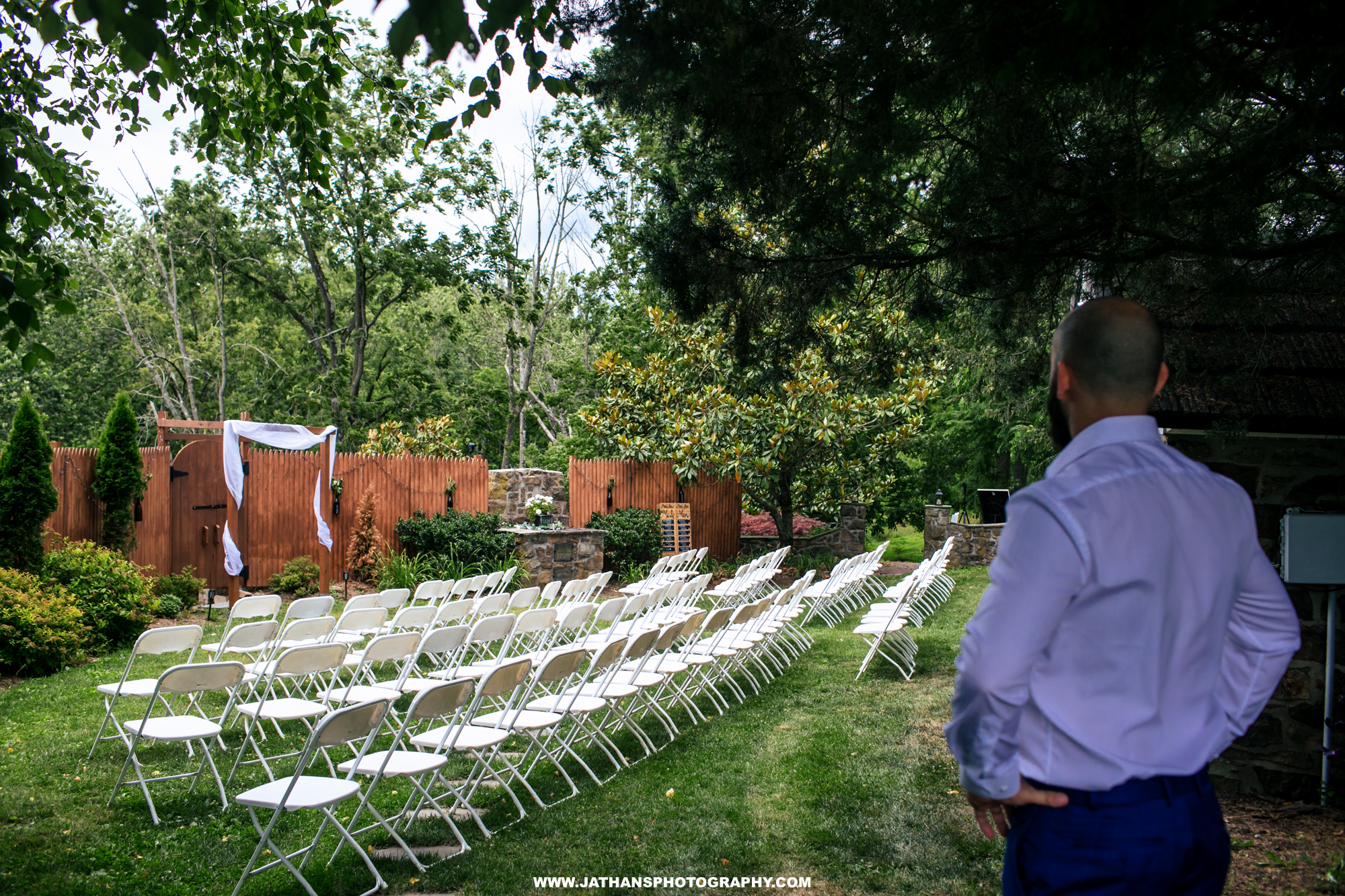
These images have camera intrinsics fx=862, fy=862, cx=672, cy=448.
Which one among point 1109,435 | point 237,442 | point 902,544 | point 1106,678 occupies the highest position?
point 1109,435

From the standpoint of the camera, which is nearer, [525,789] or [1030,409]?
[525,789]

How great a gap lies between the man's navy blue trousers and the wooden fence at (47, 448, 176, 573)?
9770 millimetres

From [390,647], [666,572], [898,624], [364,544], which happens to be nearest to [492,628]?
[390,647]

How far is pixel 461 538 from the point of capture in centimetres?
1212

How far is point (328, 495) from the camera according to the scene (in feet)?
38.8

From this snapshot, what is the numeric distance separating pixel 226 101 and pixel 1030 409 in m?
10.3

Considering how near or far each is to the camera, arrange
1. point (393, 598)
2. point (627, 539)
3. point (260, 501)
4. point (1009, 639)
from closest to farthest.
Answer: point (1009, 639), point (393, 598), point (260, 501), point (627, 539)

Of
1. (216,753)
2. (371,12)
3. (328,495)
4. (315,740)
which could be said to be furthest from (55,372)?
(371,12)

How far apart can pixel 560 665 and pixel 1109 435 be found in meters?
3.17

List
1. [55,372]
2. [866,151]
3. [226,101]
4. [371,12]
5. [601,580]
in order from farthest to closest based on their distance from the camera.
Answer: [55,372] < [601,580] < [226,101] < [866,151] < [371,12]

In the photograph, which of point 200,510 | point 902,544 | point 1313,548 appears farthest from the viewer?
point 902,544

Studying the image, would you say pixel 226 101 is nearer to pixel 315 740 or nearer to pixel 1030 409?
pixel 315 740

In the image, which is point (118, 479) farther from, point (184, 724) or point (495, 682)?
point (495, 682)

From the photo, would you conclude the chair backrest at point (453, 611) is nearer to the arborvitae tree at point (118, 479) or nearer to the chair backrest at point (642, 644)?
the chair backrest at point (642, 644)
